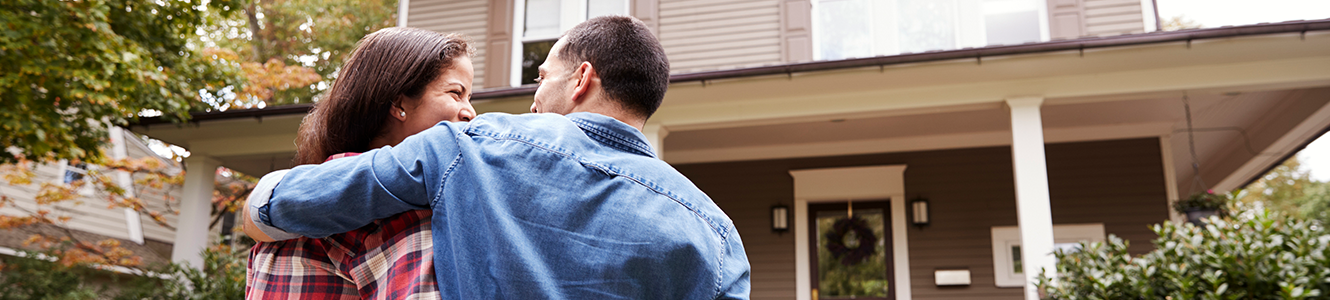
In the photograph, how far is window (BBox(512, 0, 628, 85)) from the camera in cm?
793

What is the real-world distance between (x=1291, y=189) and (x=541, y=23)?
1017 inches

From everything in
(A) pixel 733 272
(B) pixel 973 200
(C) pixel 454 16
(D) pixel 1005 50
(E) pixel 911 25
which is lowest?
(A) pixel 733 272

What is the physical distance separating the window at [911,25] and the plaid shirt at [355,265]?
642 cm

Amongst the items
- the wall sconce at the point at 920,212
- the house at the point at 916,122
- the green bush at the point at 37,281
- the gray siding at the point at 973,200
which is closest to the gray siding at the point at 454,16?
the house at the point at 916,122

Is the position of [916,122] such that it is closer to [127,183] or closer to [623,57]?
[623,57]

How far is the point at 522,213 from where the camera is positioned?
0.94 metres

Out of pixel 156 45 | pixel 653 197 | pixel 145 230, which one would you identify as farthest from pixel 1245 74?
pixel 145 230

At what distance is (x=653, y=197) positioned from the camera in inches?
38.5

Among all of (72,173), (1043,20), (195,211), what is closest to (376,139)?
(1043,20)

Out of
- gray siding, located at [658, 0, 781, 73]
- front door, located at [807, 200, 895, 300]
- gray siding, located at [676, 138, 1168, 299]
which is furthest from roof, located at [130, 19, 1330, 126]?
front door, located at [807, 200, 895, 300]

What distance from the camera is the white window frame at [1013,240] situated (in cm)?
735

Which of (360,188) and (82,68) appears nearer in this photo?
(360,188)

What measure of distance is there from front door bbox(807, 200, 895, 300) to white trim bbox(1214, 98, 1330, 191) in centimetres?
353

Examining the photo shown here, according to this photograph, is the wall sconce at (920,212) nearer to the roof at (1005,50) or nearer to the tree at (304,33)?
the roof at (1005,50)
